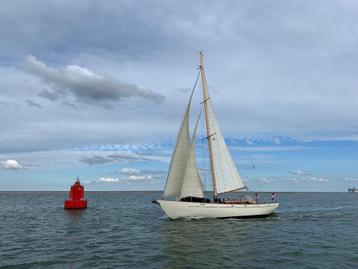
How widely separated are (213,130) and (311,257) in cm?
2350

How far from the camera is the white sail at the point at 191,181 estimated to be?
4044cm

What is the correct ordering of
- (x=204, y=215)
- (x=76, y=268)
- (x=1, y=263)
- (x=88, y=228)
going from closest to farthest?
(x=76, y=268) < (x=1, y=263) < (x=88, y=228) < (x=204, y=215)

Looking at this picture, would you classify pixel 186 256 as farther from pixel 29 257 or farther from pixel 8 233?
pixel 8 233

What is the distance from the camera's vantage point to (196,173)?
4112 cm

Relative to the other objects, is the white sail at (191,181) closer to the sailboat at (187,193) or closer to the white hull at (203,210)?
the sailboat at (187,193)

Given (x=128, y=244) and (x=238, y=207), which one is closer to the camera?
(x=128, y=244)

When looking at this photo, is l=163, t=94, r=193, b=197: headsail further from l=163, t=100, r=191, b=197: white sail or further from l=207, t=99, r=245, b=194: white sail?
l=207, t=99, r=245, b=194: white sail

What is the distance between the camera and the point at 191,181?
40.8m

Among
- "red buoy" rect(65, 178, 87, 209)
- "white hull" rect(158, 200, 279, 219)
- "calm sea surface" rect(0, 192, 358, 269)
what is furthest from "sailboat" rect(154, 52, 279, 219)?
"red buoy" rect(65, 178, 87, 209)

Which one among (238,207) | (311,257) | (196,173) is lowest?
(311,257)

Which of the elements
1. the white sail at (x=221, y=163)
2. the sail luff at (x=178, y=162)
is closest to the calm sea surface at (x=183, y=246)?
the sail luff at (x=178, y=162)

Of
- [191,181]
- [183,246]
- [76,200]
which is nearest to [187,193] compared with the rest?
[191,181]

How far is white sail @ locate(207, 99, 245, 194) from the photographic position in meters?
44.4

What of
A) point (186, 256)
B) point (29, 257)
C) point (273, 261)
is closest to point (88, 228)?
point (29, 257)
